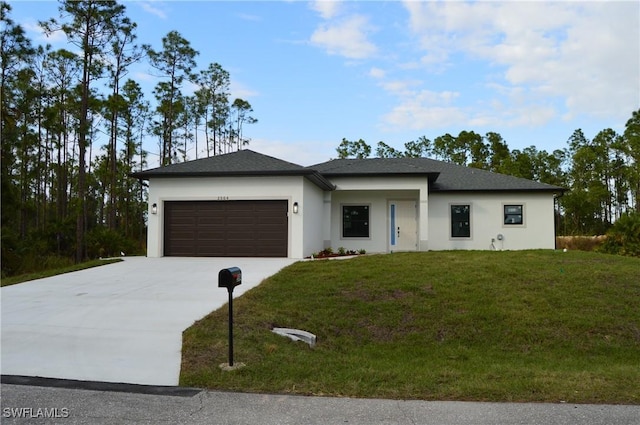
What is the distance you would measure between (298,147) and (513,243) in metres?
18.7

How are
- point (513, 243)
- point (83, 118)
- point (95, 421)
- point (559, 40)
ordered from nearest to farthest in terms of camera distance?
point (95, 421), point (559, 40), point (513, 243), point (83, 118)

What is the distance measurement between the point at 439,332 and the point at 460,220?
1124 centimetres

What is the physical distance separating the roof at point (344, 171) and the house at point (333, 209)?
0.13 ft

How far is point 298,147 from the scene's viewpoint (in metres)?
33.3

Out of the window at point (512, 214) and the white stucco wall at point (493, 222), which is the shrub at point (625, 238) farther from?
the window at point (512, 214)

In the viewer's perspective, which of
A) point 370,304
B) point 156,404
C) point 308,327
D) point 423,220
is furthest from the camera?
point 423,220

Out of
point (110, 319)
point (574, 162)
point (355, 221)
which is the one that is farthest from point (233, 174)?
point (574, 162)

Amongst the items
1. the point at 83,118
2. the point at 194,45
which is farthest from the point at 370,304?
the point at 194,45

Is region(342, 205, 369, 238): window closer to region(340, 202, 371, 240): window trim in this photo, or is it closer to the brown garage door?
region(340, 202, 371, 240): window trim

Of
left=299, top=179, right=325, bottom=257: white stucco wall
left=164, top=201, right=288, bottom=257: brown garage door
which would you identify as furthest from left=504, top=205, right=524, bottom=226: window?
left=164, top=201, right=288, bottom=257: brown garage door

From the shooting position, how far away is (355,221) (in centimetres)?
1839

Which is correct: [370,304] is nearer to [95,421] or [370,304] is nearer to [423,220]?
[95,421]

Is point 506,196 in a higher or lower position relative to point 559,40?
lower

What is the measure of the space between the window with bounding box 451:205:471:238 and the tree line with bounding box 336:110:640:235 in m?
19.4
